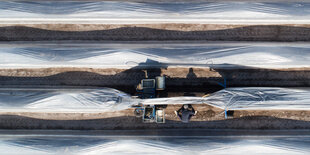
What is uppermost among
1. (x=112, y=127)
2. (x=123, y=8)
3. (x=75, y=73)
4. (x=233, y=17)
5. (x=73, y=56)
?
(x=123, y=8)

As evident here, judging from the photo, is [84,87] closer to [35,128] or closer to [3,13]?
[35,128]

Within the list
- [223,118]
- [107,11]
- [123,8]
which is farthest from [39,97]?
[223,118]

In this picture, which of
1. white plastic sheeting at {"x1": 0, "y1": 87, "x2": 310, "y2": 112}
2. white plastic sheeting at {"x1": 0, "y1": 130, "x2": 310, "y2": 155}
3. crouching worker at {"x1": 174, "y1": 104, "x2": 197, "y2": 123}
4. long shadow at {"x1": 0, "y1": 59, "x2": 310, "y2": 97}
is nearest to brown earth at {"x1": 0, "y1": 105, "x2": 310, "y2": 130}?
crouching worker at {"x1": 174, "y1": 104, "x2": 197, "y2": 123}

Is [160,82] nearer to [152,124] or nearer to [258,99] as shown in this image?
[152,124]

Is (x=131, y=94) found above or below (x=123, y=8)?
below

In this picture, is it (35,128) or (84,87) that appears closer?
(84,87)

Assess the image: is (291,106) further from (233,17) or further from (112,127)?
(112,127)

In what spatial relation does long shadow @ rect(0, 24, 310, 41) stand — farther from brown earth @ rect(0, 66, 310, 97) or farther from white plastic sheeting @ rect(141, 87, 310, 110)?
white plastic sheeting @ rect(141, 87, 310, 110)
